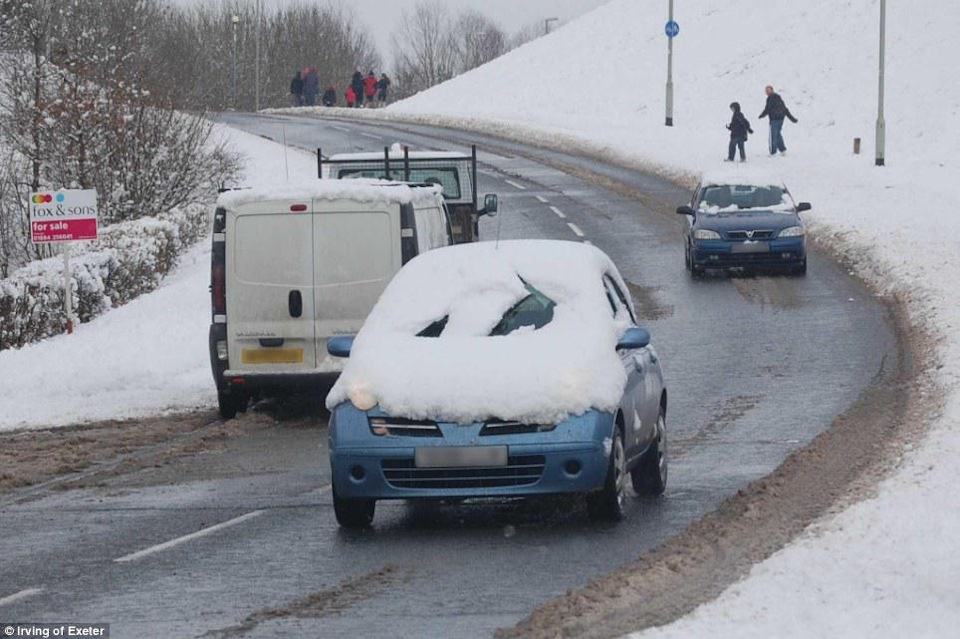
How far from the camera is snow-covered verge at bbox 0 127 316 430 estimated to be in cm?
1761

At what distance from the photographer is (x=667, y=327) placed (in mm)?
22719

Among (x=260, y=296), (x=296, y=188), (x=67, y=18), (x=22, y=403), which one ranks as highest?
(x=67, y=18)

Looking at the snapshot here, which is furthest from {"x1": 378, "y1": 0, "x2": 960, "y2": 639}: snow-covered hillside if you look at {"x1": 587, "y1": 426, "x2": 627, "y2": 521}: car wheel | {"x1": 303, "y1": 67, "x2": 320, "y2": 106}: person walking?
{"x1": 303, "y1": 67, "x2": 320, "y2": 106}: person walking

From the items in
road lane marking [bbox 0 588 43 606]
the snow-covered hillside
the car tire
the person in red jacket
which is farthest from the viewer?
the person in red jacket

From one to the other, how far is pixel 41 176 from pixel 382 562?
32468 millimetres

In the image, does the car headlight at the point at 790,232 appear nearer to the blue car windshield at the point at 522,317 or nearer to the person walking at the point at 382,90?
the blue car windshield at the point at 522,317

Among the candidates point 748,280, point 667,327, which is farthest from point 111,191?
point 667,327

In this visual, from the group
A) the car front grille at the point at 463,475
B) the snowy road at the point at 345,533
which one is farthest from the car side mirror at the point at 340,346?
the car front grille at the point at 463,475

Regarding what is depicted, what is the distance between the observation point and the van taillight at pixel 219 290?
16031 mm

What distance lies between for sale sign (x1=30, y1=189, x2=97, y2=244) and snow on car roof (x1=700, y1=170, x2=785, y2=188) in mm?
10950

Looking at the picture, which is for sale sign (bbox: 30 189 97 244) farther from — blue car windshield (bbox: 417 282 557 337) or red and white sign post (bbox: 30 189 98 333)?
blue car windshield (bbox: 417 282 557 337)

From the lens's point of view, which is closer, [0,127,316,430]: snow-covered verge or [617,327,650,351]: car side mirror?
[617,327,650,351]: car side mirror

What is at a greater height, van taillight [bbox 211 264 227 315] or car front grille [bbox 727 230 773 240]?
van taillight [bbox 211 264 227 315]

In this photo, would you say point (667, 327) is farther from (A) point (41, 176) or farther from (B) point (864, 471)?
(A) point (41, 176)
